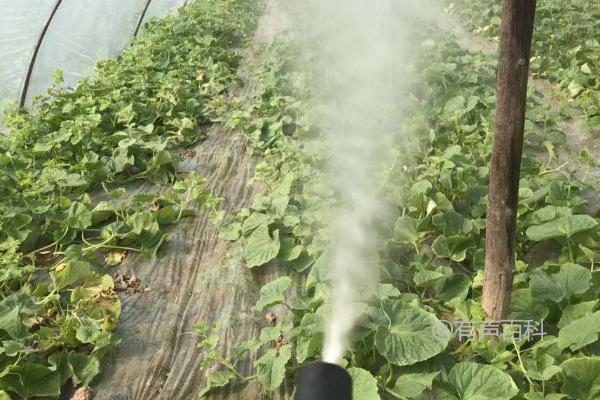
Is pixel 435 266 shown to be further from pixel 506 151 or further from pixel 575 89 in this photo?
pixel 575 89

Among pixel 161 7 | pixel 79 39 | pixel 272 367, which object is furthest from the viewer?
pixel 161 7

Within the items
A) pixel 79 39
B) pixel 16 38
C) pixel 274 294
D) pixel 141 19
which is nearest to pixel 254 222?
pixel 274 294

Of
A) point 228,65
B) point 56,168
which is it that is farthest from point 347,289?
point 228,65

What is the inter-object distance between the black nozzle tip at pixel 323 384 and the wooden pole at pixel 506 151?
131 centimetres

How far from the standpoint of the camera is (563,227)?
270 cm

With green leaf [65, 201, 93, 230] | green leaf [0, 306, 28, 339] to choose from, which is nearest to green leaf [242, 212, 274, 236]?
green leaf [65, 201, 93, 230]

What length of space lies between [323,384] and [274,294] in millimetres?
1406

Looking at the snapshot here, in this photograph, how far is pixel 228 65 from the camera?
6.52m

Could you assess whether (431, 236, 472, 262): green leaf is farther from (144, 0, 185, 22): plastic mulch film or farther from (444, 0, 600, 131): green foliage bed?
(144, 0, 185, 22): plastic mulch film

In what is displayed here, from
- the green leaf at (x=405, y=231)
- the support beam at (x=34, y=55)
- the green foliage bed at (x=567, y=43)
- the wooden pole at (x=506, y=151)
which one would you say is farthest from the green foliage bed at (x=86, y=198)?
the green foliage bed at (x=567, y=43)

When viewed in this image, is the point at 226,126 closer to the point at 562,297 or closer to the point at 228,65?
the point at 228,65

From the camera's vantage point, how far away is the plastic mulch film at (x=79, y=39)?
235 inches

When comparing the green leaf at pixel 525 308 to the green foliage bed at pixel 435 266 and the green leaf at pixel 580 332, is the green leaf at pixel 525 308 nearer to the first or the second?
the green foliage bed at pixel 435 266

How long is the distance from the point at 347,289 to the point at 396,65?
3.41 m
